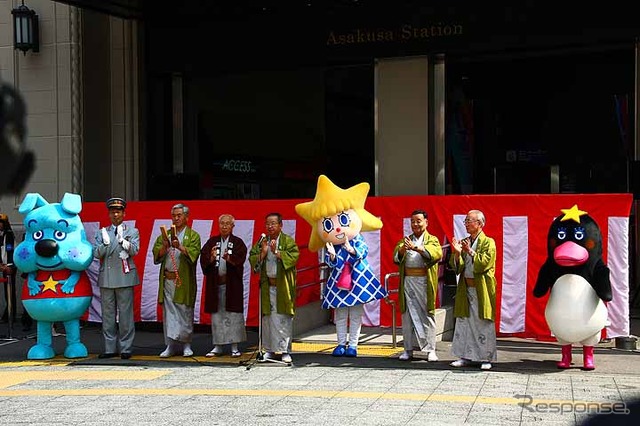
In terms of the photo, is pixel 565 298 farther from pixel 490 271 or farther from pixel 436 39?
pixel 436 39

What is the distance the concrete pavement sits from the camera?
728 cm

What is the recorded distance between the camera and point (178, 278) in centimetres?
1078

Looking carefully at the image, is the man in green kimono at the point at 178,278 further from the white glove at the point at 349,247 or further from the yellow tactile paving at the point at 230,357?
the white glove at the point at 349,247

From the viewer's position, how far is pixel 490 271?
9617mm

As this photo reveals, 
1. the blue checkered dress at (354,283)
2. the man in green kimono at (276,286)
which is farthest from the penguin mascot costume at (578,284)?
the man in green kimono at (276,286)

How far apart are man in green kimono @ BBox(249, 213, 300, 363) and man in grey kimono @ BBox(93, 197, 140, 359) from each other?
1648mm

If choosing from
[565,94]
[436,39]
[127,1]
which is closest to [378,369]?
[436,39]

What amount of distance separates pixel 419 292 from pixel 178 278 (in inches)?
117

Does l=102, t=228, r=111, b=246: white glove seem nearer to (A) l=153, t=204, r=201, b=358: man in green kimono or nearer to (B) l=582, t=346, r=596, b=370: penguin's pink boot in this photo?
(A) l=153, t=204, r=201, b=358: man in green kimono

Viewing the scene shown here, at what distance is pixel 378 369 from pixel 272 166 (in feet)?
25.7

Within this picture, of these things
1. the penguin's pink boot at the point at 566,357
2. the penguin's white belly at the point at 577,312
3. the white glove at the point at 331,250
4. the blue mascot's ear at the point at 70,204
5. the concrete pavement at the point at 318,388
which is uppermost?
the blue mascot's ear at the point at 70,204

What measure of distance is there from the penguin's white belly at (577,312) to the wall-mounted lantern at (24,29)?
35.5ft

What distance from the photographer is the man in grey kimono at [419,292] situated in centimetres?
1005

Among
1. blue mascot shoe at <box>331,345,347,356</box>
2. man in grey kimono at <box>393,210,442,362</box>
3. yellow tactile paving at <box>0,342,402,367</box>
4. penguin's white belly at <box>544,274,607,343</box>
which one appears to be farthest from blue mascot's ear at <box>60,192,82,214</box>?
penguin's white belly at <box>544,274,607,343</box>
